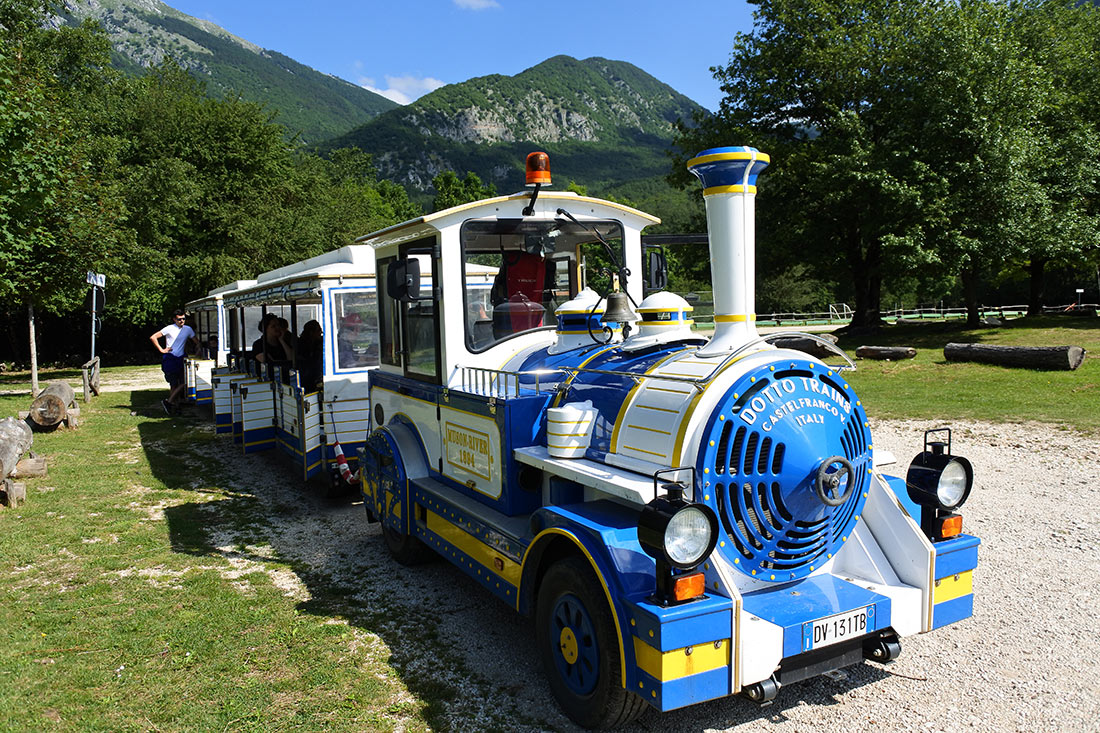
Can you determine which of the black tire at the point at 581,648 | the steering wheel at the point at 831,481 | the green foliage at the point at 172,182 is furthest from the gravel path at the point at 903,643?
the green foliage at the point at 172,182

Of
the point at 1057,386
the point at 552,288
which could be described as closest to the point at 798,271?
the point at 1057,386

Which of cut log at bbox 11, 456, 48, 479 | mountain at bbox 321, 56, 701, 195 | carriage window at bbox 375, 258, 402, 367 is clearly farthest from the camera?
mountain at bbox 321, 56, 701, 195

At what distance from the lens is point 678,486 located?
2980mm

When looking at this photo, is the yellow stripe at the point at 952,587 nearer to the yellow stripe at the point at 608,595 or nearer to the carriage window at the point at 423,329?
the yellow stripe at the point at 608,595

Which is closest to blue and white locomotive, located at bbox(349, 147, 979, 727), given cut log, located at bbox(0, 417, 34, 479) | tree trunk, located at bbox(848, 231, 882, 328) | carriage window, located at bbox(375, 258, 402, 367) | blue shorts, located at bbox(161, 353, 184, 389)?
carriage window, located at bbox(375, 258, 402, 367)

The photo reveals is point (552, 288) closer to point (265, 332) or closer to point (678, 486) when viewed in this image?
point (678, 486)

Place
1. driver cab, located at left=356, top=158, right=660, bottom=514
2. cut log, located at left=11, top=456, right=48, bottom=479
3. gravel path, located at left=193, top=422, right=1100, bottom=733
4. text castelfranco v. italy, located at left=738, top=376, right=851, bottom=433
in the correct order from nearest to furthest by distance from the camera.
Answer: text castelfranco v. italy, located at left=738, top=376, right=851, bottom=433 → gravel path, located at left=193, top=422, right=1100, bottom=733 → driver cab, located at left=356, top=158, right=660, bottom=514 → cut log, located at left=11, top=456, right=48, bottom=479

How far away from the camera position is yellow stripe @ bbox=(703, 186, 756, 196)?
11.3 ft

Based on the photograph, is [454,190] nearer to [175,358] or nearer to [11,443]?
[175,358]

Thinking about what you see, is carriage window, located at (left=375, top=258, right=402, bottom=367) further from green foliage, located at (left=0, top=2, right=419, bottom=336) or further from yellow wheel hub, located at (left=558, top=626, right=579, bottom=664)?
green foliage, located at (left=0, top=2, right=419, bottom=336)

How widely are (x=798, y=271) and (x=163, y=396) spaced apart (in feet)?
149

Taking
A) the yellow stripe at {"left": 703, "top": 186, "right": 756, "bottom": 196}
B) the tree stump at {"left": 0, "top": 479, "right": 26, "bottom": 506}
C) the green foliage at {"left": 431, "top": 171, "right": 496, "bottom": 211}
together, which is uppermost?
the green foliage at {"left": 431, "top": 171, "right": 496, "bottom": 211}

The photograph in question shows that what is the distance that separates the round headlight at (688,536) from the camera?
9.45 feet

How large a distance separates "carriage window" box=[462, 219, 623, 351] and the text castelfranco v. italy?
2.31m
